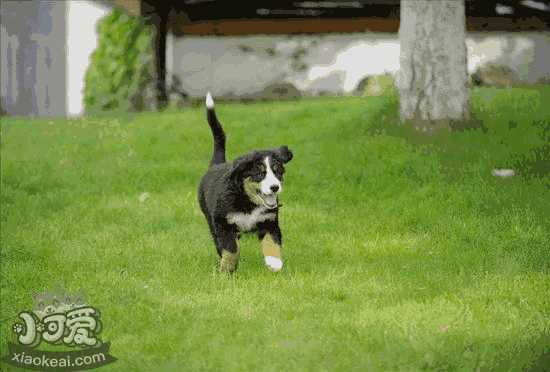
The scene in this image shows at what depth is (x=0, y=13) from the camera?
19328mm

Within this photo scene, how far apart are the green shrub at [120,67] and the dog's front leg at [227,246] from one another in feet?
38.2

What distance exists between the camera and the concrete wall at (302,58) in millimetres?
20203

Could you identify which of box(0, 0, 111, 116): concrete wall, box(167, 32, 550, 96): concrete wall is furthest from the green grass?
box(167, 32, 550, 96): concrete wall

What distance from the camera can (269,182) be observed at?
6.57 meters

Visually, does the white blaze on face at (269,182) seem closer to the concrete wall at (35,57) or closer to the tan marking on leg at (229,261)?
the tan marking on leg at (229,261)

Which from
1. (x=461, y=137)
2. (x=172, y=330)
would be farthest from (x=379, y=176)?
(x=172, y=330)

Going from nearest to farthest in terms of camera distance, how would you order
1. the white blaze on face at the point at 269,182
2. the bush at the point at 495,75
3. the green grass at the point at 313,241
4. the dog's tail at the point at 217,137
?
the green grass at the point at 313,241
the white blaze on face at the point at 269,182
the dog's tail at the point at 217,137
the bush at the point at 495,75

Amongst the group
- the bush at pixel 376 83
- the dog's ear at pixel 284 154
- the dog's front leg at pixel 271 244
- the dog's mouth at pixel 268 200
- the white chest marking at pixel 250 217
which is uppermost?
the dog's ear at pixel 284 154

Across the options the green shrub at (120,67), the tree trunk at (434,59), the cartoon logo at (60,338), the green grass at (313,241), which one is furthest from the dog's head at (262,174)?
the green shrub at (120,67)

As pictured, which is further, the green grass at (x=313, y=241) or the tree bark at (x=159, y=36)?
the tree bark at (x=159, y=36)

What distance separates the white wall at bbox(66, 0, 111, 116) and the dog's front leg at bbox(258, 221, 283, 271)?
1298cm

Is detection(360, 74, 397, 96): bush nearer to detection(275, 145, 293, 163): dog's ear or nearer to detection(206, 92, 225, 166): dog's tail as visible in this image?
detection(206, 92, 225, 166): dog's tail

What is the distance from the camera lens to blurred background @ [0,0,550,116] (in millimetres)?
19516

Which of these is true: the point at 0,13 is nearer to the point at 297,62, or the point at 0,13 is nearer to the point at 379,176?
the point at 297,62
